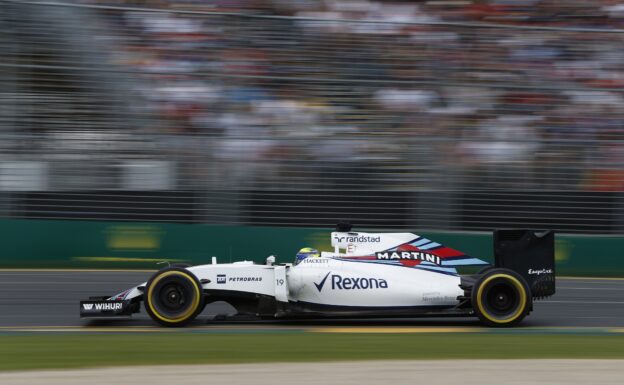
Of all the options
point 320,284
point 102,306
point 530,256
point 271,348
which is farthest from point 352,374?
point 530,256

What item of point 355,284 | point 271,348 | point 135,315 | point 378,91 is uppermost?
point 378,91

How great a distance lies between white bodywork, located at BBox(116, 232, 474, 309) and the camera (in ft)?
26.5

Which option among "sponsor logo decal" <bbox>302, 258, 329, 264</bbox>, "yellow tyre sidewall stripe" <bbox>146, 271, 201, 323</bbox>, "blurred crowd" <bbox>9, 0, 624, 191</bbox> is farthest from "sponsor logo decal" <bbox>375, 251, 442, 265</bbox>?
"blurred crowd" <bbox>9, 0, 624, 191</bbox>

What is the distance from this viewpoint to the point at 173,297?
8.04 m

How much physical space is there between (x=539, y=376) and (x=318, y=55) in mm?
9171

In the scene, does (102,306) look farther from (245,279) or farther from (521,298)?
(521,298)

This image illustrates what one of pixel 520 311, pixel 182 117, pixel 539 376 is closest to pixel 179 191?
pixel 182 117

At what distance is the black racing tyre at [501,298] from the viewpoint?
26.7ft

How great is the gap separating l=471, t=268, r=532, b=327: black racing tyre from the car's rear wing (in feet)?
0.89

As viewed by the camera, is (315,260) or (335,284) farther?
(315,260)

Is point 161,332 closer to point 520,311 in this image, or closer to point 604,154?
point 520,311

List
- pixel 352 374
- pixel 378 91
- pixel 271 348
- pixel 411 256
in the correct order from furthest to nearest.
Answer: pixel 378 91 → pixel 411 256 → pixel 271 348 → pixel 352 374

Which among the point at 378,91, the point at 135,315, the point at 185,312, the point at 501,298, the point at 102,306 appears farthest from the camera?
the point at 378,91

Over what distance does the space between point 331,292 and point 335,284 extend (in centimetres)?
8
